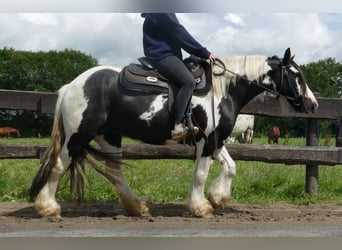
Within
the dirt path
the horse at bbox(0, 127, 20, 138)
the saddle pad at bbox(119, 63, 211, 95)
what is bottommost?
the dirt path

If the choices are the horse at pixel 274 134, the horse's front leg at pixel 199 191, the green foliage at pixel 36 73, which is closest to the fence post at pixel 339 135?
the horse at pixel 274 134

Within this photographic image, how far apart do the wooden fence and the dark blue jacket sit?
1490mm

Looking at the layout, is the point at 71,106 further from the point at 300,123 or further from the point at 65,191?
the point at 300,123

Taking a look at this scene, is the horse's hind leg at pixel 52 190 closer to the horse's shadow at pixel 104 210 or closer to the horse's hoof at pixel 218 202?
the horse's shadow at pixel 104 210

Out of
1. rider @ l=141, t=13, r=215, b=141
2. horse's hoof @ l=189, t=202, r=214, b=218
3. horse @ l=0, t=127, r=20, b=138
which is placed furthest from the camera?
horse @ l=0, t=127, r=20, b=138

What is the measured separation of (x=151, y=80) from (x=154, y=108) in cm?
29

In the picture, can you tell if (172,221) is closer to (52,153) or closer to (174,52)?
(52,153)

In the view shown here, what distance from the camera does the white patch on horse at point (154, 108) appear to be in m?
5.77

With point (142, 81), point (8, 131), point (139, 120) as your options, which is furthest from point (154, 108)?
point (8, 131)

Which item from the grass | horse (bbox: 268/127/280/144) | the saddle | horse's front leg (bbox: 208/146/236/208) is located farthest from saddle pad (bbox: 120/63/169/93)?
horse (bbox: 268/127/280/144)

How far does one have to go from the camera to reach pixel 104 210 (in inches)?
249

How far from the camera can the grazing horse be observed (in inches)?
226

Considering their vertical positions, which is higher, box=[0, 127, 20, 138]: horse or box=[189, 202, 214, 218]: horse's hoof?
box=[0, 127, 20, 138]: horse

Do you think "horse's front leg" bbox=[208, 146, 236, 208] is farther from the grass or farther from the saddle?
the grass
